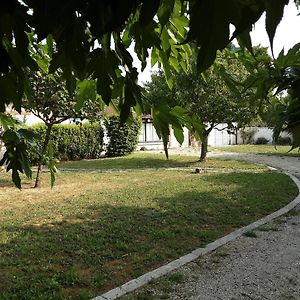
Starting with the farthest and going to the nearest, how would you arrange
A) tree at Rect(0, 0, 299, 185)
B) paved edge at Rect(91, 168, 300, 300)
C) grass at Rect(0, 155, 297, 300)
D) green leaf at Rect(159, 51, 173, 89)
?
grass at Rect(0, 155, 297, 300) < paved edge at Rect(91, 168, 300, 300) < green leaf at Rect(159, 51, 173, 89) < tree at Rect(0, 0, 299, 185)

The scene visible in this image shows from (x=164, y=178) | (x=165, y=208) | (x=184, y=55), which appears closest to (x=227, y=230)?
(x=165, y=208)

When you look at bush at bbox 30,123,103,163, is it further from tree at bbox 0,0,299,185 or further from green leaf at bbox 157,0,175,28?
green leaf at bbox 157,0,175,28

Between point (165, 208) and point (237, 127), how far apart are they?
10.1 metres

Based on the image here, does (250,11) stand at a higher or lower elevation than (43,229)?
higher

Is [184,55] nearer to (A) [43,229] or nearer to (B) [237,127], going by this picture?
(A) [43,229]

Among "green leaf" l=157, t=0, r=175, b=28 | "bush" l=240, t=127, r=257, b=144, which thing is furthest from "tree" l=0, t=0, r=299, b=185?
"bush" l=240, t=127, r=257, b=144

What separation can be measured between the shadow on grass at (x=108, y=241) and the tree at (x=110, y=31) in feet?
10.7

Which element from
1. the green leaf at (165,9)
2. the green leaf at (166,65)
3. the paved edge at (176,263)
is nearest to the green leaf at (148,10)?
the green leaf at (165,9)

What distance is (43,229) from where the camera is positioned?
6.33 meters

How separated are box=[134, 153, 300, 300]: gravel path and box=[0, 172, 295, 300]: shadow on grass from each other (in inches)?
19.1

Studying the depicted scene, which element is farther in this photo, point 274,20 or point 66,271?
point 66,271

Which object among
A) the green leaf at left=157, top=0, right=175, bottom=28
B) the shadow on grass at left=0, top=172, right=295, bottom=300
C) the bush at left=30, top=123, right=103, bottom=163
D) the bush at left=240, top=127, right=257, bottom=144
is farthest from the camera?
the bush at left=240, top=127, right=257, bottom=144

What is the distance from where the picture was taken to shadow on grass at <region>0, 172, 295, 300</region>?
13.7 feet

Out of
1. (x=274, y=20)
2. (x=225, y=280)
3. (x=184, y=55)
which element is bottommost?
(x=225, y=280)
